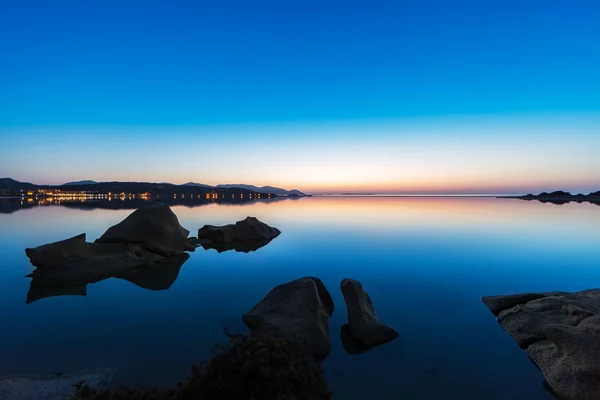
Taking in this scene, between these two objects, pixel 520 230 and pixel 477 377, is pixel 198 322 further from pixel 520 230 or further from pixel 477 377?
pixel 520 230

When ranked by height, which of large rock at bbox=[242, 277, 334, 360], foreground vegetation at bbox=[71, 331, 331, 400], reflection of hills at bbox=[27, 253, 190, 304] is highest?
foreground vegetation at bbox=[71, 331, 331, 400]

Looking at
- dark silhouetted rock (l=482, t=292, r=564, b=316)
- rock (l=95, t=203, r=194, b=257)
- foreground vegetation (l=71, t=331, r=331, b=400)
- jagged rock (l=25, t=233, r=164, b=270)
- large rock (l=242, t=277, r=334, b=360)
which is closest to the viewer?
foreground vegetation (l=71, t=331, r=331, b=400)

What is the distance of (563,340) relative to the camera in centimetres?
654

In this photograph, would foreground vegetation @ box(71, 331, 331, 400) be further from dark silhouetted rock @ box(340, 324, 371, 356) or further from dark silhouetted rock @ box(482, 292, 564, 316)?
dark silhouetted rock @ box(482, 292, 564, 316)

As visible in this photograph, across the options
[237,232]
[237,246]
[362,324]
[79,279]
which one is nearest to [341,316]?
[362,324]

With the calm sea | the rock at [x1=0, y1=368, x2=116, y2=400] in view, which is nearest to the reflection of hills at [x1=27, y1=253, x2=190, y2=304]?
the calm sea

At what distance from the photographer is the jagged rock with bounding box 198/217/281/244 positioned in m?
27.0

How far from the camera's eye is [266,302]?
380 inches

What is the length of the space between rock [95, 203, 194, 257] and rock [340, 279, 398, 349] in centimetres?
1444

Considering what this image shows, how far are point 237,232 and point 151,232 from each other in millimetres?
8524

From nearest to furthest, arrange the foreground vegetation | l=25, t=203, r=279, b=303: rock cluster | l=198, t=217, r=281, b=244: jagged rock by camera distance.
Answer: the foreground vegetation → l=25, t=203, r=279, b=303: rock cluster → l=198, t=217, r=281, b=244: jagged rock

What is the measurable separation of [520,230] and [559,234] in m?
3.45

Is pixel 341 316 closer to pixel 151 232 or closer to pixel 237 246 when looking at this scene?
pixel 151 232

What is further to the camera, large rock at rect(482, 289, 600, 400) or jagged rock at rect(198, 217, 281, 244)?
jagged rock at rect(198, 217, 281, 244)
